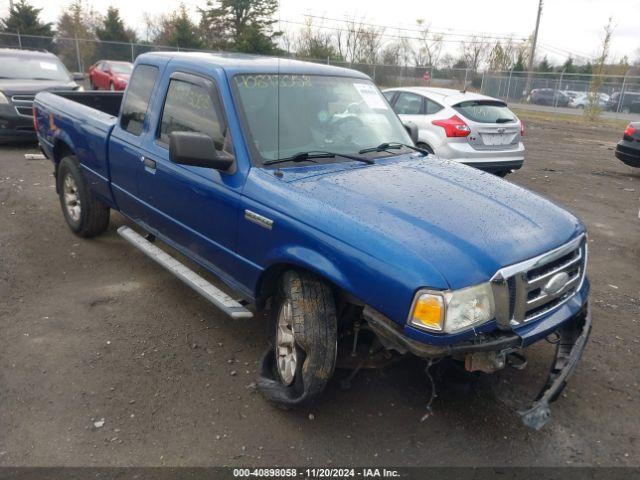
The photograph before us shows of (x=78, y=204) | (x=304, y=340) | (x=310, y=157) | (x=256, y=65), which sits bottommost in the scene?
(x=78, y=204)

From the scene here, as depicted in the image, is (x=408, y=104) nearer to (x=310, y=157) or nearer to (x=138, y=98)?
(x=138, y=98)

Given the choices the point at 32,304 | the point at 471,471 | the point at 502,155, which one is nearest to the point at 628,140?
the point at 502,155

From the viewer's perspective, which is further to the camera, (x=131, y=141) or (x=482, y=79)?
(x=482, y=79)

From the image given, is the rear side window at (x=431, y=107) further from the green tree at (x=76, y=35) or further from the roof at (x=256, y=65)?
the green tree at (x=76, y=35)

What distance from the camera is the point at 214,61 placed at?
12.1 ft

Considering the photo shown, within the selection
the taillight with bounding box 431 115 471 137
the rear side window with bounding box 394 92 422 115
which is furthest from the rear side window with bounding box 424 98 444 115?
the taillight with bounding box 431 115 471 137

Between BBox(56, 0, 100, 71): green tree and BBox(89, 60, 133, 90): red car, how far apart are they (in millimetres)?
8202

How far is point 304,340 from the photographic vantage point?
278cm

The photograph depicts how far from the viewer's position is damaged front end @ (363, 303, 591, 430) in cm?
239

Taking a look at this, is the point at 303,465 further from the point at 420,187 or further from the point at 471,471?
the point at 420,187

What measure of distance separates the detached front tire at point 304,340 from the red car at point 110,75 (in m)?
17.7

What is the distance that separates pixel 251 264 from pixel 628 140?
377 inches

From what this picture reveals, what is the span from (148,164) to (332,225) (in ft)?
6.49

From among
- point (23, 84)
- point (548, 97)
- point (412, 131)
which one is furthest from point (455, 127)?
point (548, 97)
